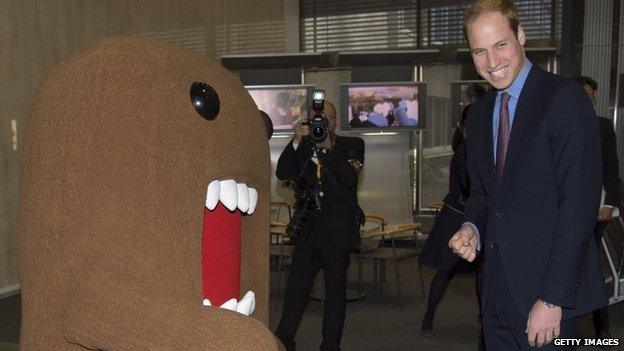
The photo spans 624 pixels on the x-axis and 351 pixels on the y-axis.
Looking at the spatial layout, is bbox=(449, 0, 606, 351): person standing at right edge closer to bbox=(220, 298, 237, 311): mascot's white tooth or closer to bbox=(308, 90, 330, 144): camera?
bbox=(220, 298, 237, 311): mascot's white tooth

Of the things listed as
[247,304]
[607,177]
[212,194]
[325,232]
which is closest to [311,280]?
[325,232]

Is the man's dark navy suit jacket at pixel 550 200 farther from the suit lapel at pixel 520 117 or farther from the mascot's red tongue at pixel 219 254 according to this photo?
the mascot's red tongue at pixel 219 254

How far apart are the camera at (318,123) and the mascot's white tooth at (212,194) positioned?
6.11 feet

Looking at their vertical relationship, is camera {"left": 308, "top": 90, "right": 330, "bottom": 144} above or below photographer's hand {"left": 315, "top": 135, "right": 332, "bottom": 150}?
above

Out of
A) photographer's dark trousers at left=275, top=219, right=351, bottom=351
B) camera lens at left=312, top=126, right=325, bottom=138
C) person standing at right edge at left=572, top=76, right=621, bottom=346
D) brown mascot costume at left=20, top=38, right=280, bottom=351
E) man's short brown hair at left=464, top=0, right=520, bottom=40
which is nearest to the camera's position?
brown mascot costume at left=20, top=38, right=280, bottom=351

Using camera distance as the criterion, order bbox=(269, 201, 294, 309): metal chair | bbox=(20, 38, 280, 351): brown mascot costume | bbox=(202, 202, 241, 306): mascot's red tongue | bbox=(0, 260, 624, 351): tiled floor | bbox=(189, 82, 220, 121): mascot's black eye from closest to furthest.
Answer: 1. bbox=(20, 38, 280, 351): brown mascot costume
2. bbox=(189, 82, 220, 121): mascot's black eye
3. bbox=(202, 202, 241, 306): mascot's red tongue
4. bbox=(0, 260, 624, 351): tiled floor
5. bbox=(269, 201, 294, 309): metal chair

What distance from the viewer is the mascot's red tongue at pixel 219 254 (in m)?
1.51

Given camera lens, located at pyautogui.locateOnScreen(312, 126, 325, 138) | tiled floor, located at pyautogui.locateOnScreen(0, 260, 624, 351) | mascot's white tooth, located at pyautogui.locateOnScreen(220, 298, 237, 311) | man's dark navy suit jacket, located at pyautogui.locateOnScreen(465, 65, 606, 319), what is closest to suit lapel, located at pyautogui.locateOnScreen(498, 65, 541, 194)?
man's dark navy suit jacket, located at pyautogui.locateOnScreen(465, 65, 606, 319)

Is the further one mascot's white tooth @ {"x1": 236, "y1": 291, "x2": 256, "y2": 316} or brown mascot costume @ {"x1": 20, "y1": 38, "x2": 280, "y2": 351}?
mascot's white tooth @ {"x1": 236, "y1": 291, "x2": 256, "y2": 316}

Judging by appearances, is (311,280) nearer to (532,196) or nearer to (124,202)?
(532,196)

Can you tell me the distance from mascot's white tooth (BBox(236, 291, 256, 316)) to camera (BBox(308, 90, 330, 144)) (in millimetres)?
1714

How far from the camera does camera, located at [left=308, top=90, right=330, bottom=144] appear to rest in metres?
3.29

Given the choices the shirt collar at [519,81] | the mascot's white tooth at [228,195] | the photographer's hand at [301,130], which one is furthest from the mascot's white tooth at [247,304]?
the photographer's hand at [301,130]

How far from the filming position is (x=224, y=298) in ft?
5.08
